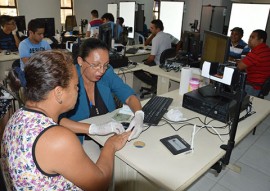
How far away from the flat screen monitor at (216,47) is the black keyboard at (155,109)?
0.56 m

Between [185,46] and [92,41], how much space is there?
75.3 inches

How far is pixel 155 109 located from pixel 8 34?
363 cm

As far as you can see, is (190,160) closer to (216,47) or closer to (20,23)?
(216,47)

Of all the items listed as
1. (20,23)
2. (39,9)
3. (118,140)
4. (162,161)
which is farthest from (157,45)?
(39,9)

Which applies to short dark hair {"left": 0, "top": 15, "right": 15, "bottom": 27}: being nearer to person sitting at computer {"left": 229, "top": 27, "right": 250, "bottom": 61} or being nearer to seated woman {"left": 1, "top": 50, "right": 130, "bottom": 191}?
seated woman {"left": 1, "top": 50, "right": 130, "bottom": 191}

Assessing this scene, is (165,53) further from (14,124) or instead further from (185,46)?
(14,124)

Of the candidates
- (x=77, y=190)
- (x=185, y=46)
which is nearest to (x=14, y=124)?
(x=77, y=190)

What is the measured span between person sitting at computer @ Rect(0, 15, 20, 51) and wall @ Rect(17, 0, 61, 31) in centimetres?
231


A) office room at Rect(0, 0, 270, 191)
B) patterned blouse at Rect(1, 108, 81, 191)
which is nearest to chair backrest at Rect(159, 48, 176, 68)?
office room at Rect(0, 0, 270, 191)

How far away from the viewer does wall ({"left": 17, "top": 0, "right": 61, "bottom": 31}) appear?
20.3ft

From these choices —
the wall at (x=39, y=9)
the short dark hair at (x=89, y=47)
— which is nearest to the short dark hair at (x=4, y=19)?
the wall at (x=39, y=9)

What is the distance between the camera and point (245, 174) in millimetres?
2201

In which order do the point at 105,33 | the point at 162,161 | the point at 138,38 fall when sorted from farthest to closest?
the point at 138,38 < the point at 105,33 < the point at 162,161

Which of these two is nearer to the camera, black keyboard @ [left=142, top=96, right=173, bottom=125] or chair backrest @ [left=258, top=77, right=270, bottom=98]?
black keyboard @ [left=142, top=96, right=173, bottom=125]
